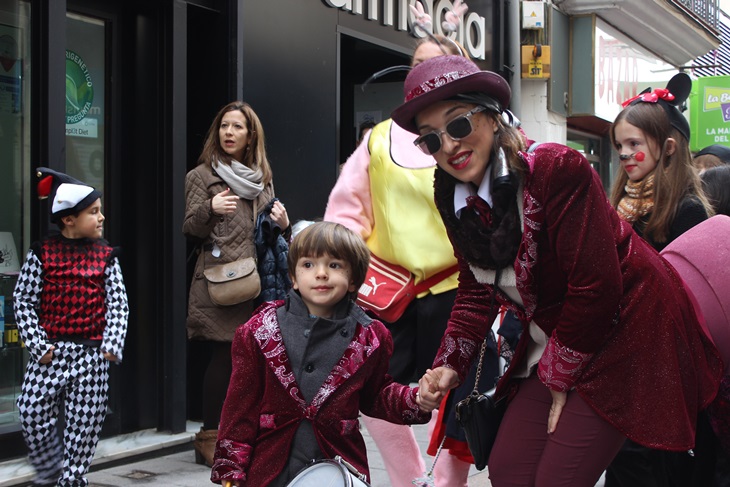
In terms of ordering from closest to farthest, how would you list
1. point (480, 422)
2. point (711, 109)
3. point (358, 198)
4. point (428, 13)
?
point (480, 422)
point (358, 198)
point (428, 13)
point (711, 109)

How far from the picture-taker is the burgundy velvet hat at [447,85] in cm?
263

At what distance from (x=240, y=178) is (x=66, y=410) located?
145cm

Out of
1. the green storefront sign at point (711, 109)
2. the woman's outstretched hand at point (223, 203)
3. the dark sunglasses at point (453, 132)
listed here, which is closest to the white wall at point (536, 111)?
the woman's outstretched hand at point (223, 203)

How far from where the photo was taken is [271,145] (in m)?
6.35

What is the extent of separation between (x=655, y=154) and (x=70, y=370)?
107 inches

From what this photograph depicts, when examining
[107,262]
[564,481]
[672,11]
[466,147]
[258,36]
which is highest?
[672,11]

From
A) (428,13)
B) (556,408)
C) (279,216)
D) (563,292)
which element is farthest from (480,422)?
(428,13)

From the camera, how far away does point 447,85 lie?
2.62 m

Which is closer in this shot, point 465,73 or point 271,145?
point 465,73

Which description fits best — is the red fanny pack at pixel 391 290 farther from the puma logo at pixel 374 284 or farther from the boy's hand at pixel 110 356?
the boy's hand at pixel 110 356

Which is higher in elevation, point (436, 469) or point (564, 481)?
point (564, 481)

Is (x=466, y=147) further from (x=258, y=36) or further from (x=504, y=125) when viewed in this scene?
(x=258, y=36)

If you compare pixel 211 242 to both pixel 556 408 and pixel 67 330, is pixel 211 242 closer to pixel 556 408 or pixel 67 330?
pixel 67 330

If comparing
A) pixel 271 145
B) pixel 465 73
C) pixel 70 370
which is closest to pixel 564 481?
pixel 465 73
